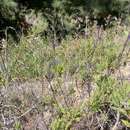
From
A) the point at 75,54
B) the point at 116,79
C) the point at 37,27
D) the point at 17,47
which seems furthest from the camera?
the point at 37,27

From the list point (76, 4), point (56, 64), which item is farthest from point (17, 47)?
point (76, 4)

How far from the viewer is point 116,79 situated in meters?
2.82

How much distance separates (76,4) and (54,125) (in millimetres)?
4470

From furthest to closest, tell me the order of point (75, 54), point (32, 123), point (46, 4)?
point (46, 4) < point (75, 54) < point (32, 123)

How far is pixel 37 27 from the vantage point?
5832mm

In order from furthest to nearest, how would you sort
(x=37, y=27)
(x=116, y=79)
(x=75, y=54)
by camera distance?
(x=37, y=27) → (x=75, y=54) → (x=116, y=79)

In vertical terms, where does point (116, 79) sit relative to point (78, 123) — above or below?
above

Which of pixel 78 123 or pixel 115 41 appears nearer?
pixel 78 123

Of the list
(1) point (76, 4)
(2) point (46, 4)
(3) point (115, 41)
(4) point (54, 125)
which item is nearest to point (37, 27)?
(2) point (46, 4)

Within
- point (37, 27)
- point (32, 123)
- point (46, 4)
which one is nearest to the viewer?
point (32, 123)

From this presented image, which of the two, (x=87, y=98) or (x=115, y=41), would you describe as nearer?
(x=87, y=98)

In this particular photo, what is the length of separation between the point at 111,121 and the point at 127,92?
0.23 m

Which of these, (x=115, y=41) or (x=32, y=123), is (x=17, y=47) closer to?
(x=115, y=41)

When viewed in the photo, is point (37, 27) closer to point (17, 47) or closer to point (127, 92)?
point (17, 47)
